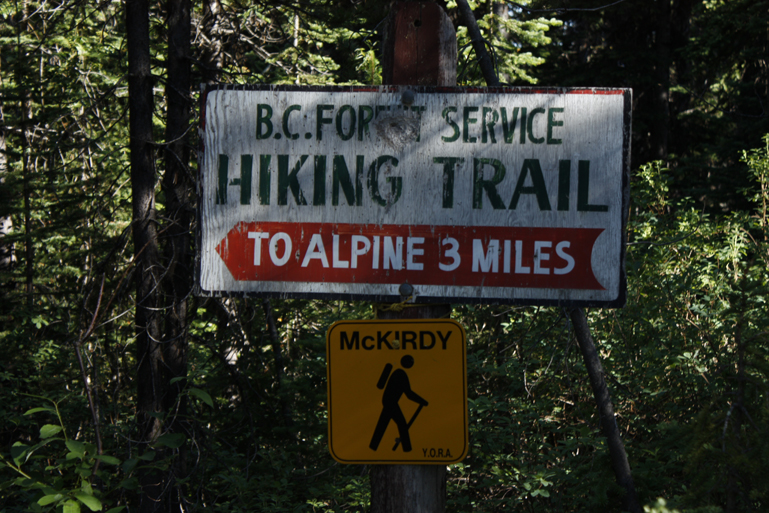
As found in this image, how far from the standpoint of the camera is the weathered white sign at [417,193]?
185 centimetres

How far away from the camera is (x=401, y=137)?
6.31ft

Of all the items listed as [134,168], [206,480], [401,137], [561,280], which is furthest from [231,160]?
[206,480]

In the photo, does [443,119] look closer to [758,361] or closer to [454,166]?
[454,166]

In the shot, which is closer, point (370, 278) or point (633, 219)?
point (370, 278)

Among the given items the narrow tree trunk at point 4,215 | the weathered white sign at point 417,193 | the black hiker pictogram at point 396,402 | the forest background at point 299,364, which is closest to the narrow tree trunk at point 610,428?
the forest background at point 299,364

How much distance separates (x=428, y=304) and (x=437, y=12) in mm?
1050

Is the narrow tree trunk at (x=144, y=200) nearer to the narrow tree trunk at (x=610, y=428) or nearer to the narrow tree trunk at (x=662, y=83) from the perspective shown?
the narrow tree trunk at (x=610, y=428)

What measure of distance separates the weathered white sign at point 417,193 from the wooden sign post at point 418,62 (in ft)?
0.33

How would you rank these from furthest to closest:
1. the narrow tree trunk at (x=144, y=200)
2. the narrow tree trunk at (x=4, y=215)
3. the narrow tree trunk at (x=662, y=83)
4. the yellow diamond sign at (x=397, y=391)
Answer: the narrow tree trunk at (x=662, y=83), the narrow tree trunk at (x=4, y=215), the narrow tree trunk at (x=144, y=200), the yellow diamond sign at (x=397, y=391)

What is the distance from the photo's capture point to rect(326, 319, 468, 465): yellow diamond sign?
6.01 ft

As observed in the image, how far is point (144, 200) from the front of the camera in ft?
19.2

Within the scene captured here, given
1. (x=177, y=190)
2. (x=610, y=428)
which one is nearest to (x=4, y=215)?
(x=177, y=190)

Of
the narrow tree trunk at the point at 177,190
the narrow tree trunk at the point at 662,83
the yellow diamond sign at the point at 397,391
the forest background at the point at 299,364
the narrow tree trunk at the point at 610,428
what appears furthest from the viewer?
the narrow tree trunk at the point at 662,83

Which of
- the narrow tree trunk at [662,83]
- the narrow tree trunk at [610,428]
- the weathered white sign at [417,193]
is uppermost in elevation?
the narrow tree trunk at [662,83]
